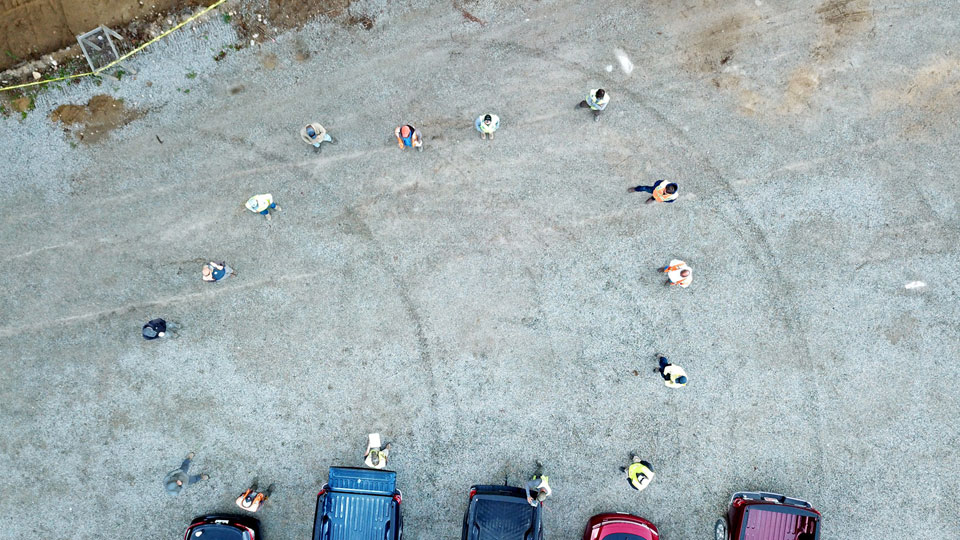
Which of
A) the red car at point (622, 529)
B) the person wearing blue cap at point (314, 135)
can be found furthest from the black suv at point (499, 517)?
the person wearing blue cap at point (314, 135)

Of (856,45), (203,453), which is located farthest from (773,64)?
(203,453)

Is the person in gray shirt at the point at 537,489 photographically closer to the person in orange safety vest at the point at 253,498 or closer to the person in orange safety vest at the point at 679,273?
the person in orange safety vest at the point at 679,273

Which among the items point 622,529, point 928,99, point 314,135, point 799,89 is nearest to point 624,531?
point 622,529

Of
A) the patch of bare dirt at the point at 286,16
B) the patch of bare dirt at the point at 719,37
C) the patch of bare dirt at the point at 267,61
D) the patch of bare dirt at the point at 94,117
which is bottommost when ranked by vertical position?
the patch of bare dirt at the point at 94,117

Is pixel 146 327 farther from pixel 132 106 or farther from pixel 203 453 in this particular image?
pixel 132 106

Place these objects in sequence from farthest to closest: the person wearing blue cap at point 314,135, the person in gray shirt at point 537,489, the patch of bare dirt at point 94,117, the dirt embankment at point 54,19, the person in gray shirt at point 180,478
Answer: the patch of bare dirt at point 94,117
the dirt embankment at point 54,19
the person in gray shirt at point 180,478
the person wearing blue cap at point 314,135
the person in gray shirt at point 537,489

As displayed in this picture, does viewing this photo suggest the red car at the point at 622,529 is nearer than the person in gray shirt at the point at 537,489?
No

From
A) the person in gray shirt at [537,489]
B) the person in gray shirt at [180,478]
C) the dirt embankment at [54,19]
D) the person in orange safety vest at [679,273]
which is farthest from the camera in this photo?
the dirt embankment at [54,19]

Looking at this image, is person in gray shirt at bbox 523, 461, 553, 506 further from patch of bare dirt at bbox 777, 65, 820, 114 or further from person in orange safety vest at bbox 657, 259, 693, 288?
patch of bare dirt at bbox 777, 65, 820, 114
